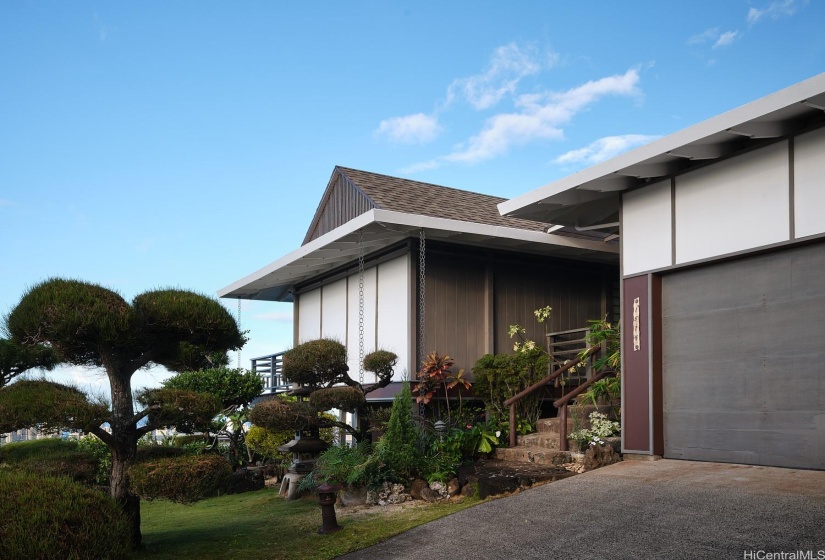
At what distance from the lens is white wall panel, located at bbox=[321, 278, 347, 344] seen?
53.0ft

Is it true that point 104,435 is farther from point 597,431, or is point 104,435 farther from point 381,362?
point 597,431

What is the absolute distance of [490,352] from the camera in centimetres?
1383

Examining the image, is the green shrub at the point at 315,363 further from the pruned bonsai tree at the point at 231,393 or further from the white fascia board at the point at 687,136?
the pruned bonsai tree at the point at 231,393

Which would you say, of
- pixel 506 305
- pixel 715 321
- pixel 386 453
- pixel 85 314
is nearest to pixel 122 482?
pixel 85 314

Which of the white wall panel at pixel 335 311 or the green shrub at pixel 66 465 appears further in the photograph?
the white wall panel at pixel 335 311

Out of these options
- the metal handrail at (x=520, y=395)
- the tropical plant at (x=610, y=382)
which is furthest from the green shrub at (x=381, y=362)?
the tropical plant at (x=610, y=382)

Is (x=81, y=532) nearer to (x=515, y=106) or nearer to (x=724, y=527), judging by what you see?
(x=724, y=527)

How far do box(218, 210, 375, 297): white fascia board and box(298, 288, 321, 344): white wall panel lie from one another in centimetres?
147

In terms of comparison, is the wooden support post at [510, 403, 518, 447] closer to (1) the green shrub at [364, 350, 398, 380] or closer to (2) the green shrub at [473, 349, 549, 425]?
(2) the green shrub at [473, 349, 549, 425]

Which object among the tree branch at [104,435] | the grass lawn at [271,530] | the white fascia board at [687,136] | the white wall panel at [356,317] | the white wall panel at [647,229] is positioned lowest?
the grass lawn at [271,530]

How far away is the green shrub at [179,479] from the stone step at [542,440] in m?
5.22

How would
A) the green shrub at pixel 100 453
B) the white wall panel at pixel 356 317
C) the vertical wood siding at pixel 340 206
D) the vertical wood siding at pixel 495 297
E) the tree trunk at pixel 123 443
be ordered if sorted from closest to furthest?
the tree trunk at pixel 123 443 < the green shrub at pixel 100 453 < the vertical wood siding at pixel 495 297 < the white wall panel at pixel 356 317 < the vertical wood siding at pixel 340 206

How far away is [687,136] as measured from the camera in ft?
28.2

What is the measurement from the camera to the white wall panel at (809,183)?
7.96m
